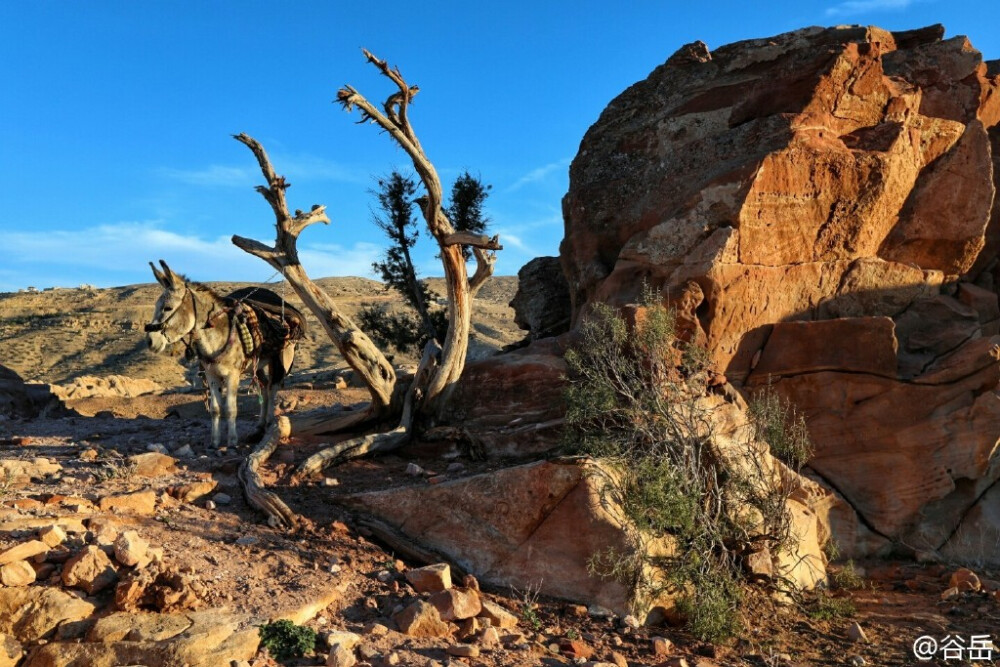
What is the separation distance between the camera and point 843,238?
1161cm

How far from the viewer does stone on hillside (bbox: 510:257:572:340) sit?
15578 mm

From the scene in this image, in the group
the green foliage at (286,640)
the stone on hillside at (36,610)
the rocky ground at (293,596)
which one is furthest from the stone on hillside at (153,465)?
the green foliage at (286,640)

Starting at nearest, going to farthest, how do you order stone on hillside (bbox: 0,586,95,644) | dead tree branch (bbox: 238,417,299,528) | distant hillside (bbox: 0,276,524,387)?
stone on hillside (bbox: 0,586,95,644)
dead tree branch (bbox: 238,417,299,528)
distant hillside (bbox: 0,276,524,387)

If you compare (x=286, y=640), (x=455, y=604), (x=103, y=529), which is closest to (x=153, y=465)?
(x=103, y=529)

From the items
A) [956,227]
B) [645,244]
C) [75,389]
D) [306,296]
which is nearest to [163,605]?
[306,296]

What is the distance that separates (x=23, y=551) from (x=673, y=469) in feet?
18.6

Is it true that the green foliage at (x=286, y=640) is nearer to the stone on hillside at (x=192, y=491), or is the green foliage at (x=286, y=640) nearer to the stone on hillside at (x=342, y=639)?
the stone on hillside at (x=342, y=639)

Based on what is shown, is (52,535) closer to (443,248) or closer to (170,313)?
(170,313)

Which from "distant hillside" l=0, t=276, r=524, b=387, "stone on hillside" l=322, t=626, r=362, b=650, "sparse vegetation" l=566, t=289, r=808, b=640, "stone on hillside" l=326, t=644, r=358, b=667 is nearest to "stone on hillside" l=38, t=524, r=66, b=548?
"stone on hillside" l=322, t=626, r=362, b=650

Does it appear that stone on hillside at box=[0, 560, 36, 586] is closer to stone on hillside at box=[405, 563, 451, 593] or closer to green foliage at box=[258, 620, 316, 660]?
green foliage at box=[258, 620, 316, 660]

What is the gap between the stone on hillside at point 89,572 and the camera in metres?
6.21

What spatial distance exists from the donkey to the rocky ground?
1231 millimetres

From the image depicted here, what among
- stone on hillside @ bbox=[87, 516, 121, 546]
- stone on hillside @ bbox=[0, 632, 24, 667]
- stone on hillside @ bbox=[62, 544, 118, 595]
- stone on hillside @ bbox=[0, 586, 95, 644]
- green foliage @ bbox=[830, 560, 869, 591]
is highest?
stone on hillside @ bbox=[87, 516, 121, 546]

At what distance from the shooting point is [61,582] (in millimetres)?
6234
